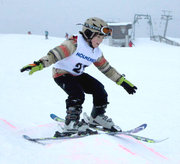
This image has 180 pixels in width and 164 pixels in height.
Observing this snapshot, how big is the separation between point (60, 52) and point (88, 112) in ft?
10.9


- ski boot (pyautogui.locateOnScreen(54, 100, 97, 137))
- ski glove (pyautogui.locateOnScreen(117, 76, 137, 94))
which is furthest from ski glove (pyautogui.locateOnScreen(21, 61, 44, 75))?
ski glove (pyautogui.locateOnScreen(117, 76, 137, 94))

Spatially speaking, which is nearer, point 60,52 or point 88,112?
point 60,52

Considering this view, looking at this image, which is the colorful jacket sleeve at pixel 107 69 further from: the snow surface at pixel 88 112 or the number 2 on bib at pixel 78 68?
the snow surface at pixel 88 112

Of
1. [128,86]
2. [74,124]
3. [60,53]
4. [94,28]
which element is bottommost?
[74,124]

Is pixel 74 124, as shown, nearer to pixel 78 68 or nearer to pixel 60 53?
pixel 78 68

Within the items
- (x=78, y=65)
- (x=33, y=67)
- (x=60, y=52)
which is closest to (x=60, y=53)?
(x=60, y=52)

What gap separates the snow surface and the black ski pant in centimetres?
79

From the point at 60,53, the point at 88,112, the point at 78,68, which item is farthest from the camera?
the point at 88,112

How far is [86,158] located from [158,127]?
3.26 meters

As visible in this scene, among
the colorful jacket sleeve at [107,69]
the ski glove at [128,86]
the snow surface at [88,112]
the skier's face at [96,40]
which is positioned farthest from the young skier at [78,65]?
the snow surface at [88,112]

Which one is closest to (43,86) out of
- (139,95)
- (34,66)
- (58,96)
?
(58,96)

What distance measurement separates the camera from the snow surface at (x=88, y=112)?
2303 mm

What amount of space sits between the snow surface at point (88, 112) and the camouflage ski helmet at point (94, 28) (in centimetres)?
164

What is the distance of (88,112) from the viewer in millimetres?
6129
